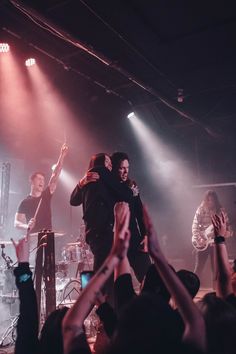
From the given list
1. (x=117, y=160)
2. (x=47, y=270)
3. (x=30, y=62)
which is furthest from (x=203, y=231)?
(x=30, y=62)

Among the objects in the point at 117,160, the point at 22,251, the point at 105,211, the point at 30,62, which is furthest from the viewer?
the point at 30,62

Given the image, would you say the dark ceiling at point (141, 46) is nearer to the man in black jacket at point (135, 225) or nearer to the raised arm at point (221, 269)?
the man in black jacket at point (135, 225)

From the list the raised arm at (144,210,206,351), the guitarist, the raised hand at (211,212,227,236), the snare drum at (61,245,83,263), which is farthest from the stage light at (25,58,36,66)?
the raised arm at (144,210,206,351)

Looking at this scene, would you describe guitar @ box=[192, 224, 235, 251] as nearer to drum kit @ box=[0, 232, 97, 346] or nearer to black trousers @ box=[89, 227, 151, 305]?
drum kit @ box=[0, 232, 97, 346]

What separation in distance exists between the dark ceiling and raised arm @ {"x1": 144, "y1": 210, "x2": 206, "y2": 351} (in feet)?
13.2

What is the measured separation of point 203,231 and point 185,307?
21.6ft

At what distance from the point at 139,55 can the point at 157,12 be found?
0.89m

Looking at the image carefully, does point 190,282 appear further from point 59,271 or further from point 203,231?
point 203,231

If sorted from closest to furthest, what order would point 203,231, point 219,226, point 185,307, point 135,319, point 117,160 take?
1. point 135,319
2. point 185,307
3. point 219,226
4. point 117,160
5. point 203,231

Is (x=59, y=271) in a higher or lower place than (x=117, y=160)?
lower

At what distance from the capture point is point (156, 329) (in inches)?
49.3

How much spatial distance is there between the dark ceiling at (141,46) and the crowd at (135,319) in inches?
153

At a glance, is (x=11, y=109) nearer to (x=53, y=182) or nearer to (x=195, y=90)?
(x=53, y=182)

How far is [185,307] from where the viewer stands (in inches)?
57.4
